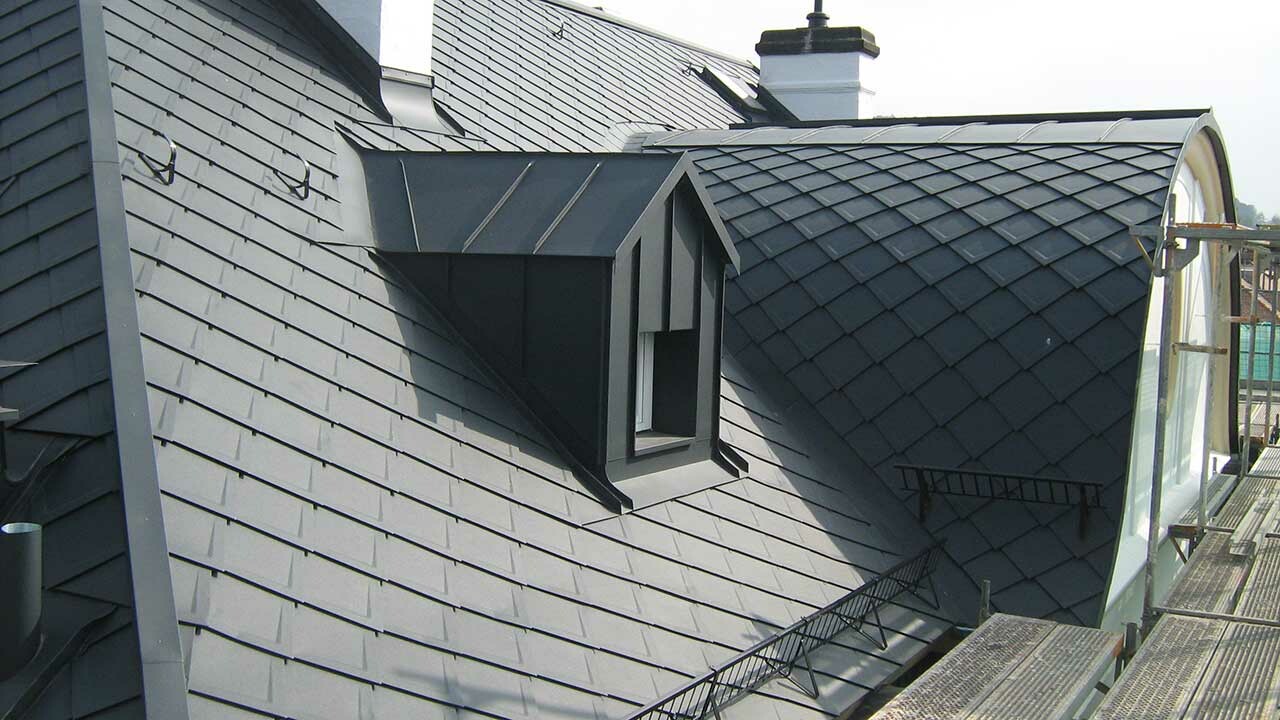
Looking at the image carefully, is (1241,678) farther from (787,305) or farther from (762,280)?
(762,280)

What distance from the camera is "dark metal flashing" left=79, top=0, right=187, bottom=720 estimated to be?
414 centimetres

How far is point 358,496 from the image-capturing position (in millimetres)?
6051

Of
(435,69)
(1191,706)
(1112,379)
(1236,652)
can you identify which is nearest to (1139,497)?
(1112,379)

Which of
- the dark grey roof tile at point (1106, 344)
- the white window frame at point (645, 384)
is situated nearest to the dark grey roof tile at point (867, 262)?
the dark grey roof tile at point (1106, 344)

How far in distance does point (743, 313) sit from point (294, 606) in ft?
23.1

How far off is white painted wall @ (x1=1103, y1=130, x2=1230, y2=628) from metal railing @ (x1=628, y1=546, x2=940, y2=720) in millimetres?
1717

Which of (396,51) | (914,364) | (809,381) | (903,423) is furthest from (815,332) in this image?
(396,51)

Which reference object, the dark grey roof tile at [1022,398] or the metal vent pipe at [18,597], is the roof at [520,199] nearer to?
the dark grey roof tile at [1022,398]

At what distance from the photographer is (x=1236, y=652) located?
7305 mm

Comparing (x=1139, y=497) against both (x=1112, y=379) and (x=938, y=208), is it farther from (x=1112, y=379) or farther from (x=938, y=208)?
(x=938, y=208)

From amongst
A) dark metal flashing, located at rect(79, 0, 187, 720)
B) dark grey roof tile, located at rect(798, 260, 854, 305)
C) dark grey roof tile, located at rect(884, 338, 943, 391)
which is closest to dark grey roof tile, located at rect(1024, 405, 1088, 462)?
dark grey roof tile, located at rect(884, 338, 943, 391)

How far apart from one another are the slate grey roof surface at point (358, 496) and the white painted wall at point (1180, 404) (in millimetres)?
2026

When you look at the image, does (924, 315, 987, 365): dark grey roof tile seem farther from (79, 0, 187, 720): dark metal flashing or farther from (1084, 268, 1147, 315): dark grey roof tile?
(79, 0, 187, 720): dark metal flashing

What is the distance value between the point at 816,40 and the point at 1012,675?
1507 cm
